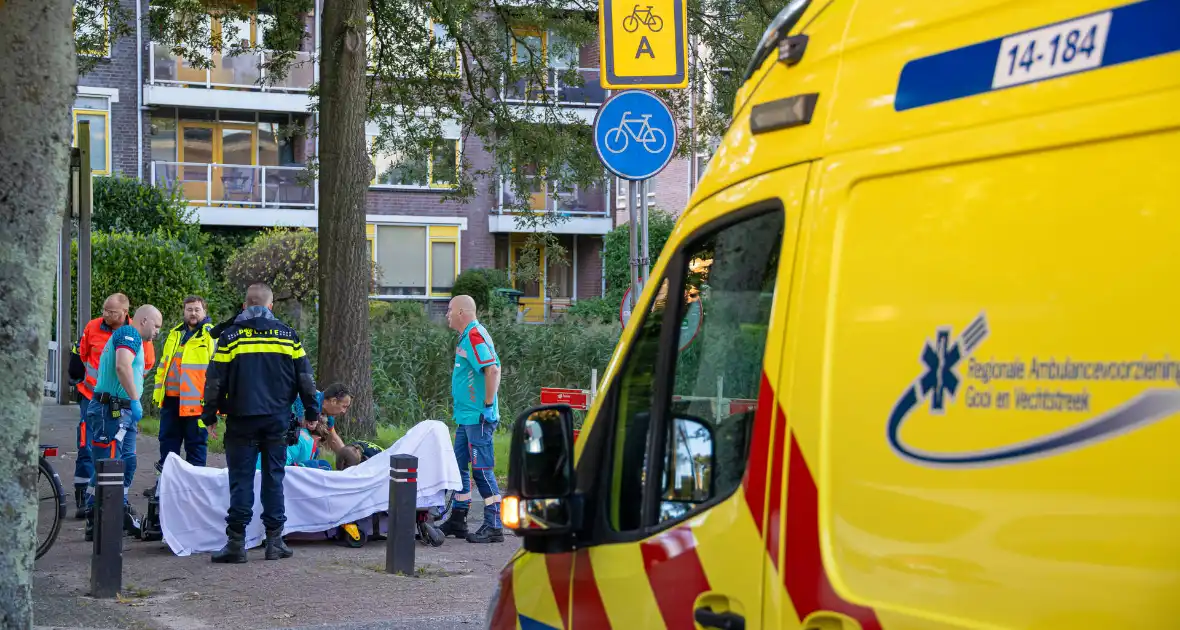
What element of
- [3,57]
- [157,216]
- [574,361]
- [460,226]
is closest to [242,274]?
[157,216]

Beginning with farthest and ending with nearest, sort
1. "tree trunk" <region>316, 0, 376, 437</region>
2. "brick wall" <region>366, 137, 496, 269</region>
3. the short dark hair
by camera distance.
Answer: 1. "brick wall" <region>366, 137, 496, 269</region>
2. "tree trunk" <region>316, 0, 376, 437</region>
3. the short dark hair

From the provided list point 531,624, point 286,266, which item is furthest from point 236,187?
point 531,624

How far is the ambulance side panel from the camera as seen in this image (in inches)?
79.2

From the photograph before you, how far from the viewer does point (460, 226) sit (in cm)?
3956

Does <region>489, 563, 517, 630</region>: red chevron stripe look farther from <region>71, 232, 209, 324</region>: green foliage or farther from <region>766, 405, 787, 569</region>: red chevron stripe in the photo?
<region>71, 232, 209, 324</region>: green foliage

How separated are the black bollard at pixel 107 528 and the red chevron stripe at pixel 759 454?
614cm

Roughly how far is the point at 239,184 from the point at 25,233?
105ft

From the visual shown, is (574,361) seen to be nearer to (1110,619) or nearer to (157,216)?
(157,216)

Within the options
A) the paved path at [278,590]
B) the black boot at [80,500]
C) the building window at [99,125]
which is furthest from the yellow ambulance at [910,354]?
the building window at [99,125]

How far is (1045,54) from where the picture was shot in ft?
7.46

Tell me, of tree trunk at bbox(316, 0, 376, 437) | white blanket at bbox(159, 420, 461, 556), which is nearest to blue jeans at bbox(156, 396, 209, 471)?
white blanket at bbox(159, 420, 461, 556)

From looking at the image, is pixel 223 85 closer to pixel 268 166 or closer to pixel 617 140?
pixel 268 166

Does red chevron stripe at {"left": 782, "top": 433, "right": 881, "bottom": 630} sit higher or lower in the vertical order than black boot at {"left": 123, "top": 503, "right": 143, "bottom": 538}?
higher

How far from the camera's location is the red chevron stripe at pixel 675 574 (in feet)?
9.55
